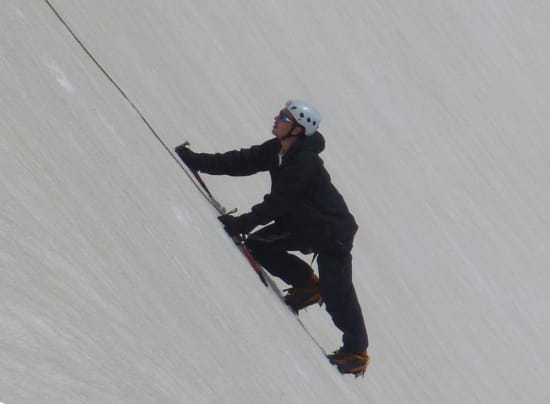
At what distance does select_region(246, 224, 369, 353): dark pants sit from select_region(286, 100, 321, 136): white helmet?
2.24 feet

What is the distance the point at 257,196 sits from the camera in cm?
901

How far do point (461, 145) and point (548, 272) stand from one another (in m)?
2.21

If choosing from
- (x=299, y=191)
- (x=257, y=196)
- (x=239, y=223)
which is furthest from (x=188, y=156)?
(x=257, y=196)

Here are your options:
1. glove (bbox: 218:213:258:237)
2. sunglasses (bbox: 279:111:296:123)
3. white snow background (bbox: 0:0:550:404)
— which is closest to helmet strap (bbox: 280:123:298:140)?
sunglasses (bbox: 279:111:296:123)

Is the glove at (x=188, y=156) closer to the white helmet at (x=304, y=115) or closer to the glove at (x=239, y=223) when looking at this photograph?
the glove at (x=239, y=223)

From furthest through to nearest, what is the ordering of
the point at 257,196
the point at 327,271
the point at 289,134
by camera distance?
the point at 257,196 < the point at 327,271 < the point at 289,134

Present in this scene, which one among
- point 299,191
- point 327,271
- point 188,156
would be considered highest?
point 188,156

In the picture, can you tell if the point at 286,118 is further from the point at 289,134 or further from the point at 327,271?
the point at 327,271

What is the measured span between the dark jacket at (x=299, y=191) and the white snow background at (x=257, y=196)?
1.19 feet

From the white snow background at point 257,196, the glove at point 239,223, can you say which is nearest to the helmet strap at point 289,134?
the glove at point 239,223

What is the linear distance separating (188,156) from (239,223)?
0.68 m

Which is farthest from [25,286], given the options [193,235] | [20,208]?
[193,235]

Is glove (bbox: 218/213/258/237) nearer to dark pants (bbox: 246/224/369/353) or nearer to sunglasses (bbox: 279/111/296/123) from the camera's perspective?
dark pants (bbox: 246/224/369/353)

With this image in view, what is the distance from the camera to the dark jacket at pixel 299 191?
621cm
